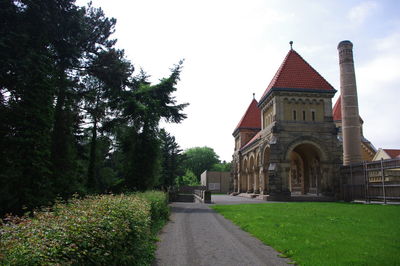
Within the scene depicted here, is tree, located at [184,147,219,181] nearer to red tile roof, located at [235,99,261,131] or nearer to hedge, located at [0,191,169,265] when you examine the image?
red tile roof, located at [235,99,261,131]

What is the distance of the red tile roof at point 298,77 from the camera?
30000 millimetres

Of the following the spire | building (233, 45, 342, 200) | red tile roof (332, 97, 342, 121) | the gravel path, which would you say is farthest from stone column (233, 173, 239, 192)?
the gravel path

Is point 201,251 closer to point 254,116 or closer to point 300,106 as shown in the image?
point 300,106

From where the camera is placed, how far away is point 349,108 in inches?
1134

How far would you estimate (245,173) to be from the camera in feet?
144

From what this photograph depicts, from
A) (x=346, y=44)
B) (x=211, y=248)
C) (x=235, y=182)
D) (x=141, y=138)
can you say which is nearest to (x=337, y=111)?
(x=346, y=44)

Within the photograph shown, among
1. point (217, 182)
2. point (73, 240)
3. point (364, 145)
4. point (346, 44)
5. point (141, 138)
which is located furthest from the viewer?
point (217, 182)

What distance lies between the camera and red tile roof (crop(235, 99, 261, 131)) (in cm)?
4838

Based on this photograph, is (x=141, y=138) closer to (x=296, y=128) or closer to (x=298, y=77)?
(x=296, y=128)

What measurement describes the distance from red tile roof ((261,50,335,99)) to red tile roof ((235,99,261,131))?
647 inches

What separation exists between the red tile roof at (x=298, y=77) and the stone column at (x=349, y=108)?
1.79 metres

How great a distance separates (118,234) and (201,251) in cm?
356

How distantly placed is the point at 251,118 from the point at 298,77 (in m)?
18.8

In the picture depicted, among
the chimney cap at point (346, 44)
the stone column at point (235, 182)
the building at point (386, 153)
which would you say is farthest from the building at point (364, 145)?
the chimney cap at point (346, 44)
